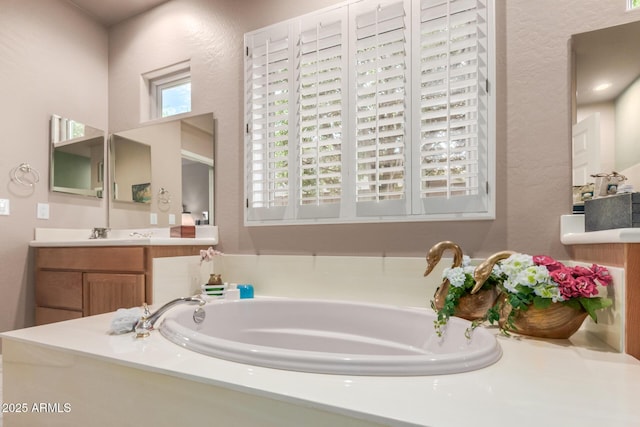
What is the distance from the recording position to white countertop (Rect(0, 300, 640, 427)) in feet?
2.42

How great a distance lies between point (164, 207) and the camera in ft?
8.71

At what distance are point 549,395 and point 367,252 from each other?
1.25m

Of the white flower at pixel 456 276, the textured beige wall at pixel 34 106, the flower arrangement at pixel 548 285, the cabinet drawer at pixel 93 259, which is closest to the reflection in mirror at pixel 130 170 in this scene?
the textured beige wall at pixel 34 106

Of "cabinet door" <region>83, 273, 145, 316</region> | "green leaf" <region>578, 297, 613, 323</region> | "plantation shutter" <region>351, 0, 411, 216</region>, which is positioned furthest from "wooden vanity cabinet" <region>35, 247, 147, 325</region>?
"green leaf" <region>578, 297, 613, 323</region>

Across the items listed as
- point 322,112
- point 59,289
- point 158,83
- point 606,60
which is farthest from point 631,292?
point 158,83

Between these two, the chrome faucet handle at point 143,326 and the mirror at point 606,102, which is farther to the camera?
the mirror at point 606,102

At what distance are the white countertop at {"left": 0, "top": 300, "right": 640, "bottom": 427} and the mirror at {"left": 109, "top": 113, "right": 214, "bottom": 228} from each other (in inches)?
57.1

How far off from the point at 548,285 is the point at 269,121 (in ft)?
5.82

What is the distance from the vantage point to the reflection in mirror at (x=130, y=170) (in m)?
2.77

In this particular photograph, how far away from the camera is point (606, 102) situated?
154 centimetres

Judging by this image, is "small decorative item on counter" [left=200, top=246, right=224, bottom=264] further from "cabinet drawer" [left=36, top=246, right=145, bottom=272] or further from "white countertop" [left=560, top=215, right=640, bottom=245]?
"white countertop" [left=560, top=215, right=640, bottom=245]

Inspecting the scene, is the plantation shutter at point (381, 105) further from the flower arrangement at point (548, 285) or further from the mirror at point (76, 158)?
the mirror at point (76, 158)

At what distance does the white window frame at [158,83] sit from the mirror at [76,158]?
1.54 feet

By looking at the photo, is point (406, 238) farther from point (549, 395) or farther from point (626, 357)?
point (549, 395)
